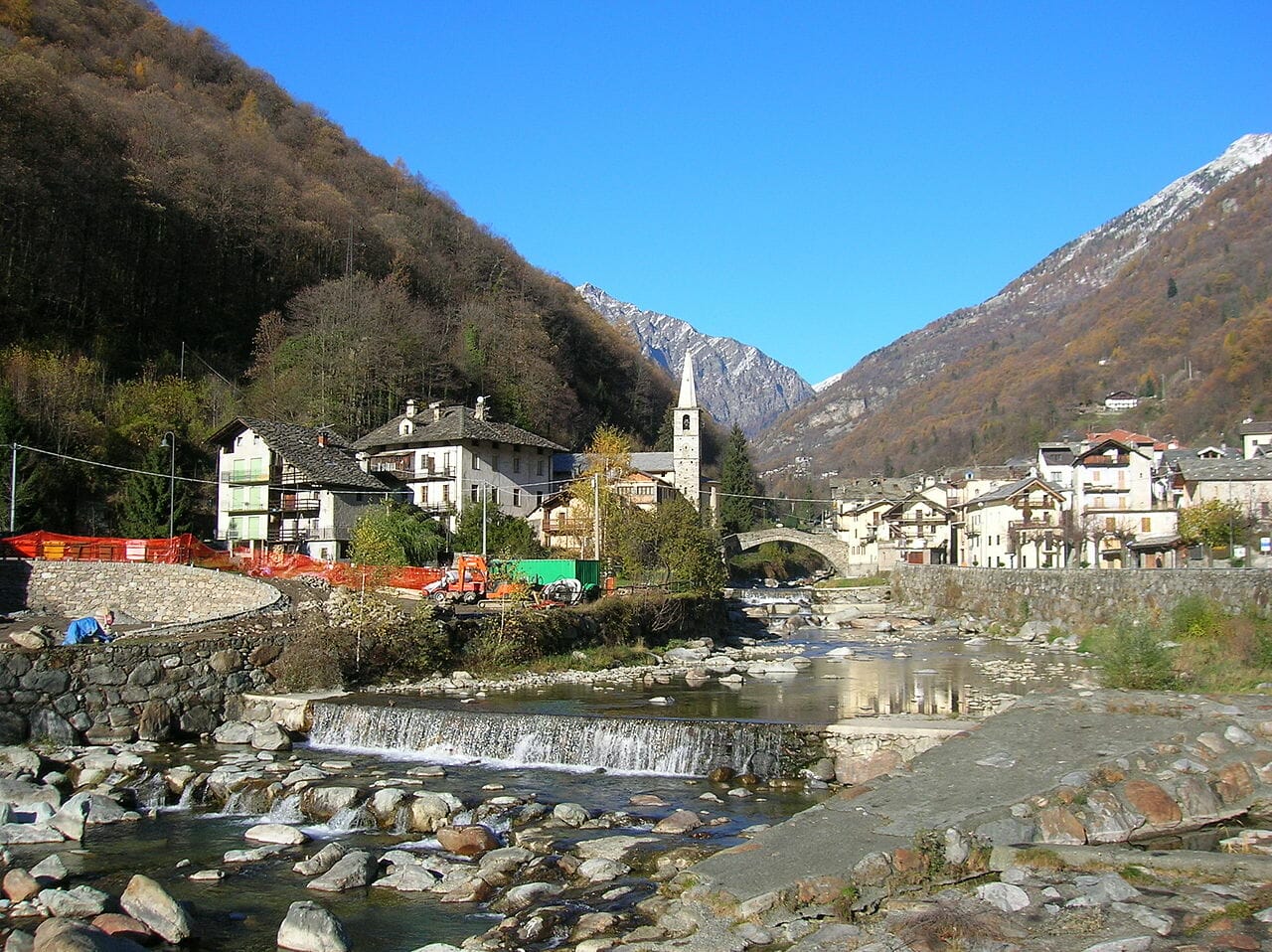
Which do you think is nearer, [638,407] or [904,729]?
[904,729]

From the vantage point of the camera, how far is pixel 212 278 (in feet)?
248

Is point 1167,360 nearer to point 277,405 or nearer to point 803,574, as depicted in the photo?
point 803,574

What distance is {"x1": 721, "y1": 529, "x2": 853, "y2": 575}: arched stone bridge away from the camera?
101 m

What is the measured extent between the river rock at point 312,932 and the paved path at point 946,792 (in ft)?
14.2

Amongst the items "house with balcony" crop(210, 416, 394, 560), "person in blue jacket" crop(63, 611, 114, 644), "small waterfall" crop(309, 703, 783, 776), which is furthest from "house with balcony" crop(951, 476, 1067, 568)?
"person in blue jacket" crop(63, 611, 114, 644)

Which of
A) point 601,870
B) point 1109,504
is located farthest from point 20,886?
point 1109,504

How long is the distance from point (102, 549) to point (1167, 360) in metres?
151

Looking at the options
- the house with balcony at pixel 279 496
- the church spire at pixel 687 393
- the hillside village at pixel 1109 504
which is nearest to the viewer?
the house with balcony at pixel 279 496

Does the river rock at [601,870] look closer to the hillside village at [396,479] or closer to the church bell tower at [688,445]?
the hillside village at [396,479]

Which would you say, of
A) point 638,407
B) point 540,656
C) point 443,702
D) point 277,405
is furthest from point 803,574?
point 443,702

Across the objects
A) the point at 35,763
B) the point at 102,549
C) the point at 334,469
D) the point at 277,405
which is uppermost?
the point at 277,405

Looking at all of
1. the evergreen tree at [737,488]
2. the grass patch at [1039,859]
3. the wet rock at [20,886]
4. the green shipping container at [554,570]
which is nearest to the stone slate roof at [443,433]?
the green shipping container at [554,570]

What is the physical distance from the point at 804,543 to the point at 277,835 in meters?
89.1

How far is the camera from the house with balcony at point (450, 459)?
64688mm
